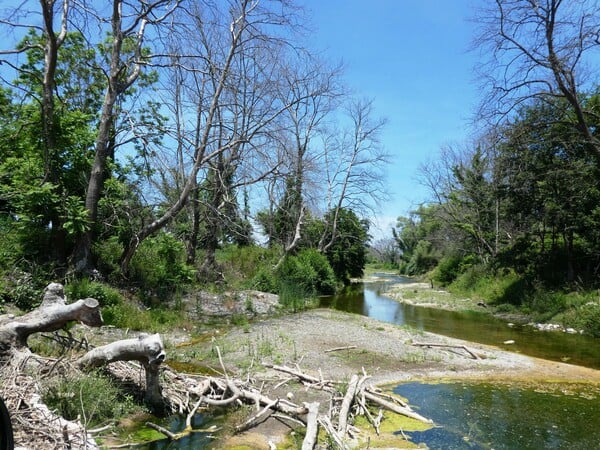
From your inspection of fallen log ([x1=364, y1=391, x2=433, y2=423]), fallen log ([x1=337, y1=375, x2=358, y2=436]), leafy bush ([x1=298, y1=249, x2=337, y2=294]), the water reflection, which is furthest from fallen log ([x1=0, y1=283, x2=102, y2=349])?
leafy bush ([x1=298, y1=249, x2=337, y2=294])

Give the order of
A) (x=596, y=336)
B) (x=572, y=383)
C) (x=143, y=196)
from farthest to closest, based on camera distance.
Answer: (x=143, y=196) → (x=596, y=336) → (x=572, y=383)

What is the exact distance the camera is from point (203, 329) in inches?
621

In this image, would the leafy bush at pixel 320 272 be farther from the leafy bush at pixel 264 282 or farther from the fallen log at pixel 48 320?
the fallen log at pixel 48 320

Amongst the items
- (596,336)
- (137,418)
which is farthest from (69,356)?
(596,336)

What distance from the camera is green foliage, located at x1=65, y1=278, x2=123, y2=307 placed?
46.1 ft

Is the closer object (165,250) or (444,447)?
(444,447)

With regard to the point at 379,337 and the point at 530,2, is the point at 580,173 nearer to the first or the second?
the point at 530,2

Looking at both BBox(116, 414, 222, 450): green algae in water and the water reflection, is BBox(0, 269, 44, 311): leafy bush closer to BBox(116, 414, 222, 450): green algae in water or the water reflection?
BBox(116, 414, 222, 450): green algae in water

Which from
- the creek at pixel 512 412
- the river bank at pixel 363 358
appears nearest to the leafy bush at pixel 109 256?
the river bank at pixel 363 358

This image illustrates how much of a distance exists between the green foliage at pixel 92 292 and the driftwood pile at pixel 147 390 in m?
5.68

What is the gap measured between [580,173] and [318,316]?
12577mm

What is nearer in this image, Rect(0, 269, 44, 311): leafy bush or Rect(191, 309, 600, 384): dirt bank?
Rect(191, 309, 600, 384): dirt bank

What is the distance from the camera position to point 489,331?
60.9ft

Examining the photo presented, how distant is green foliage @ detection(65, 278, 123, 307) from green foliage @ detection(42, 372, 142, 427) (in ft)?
24.7
